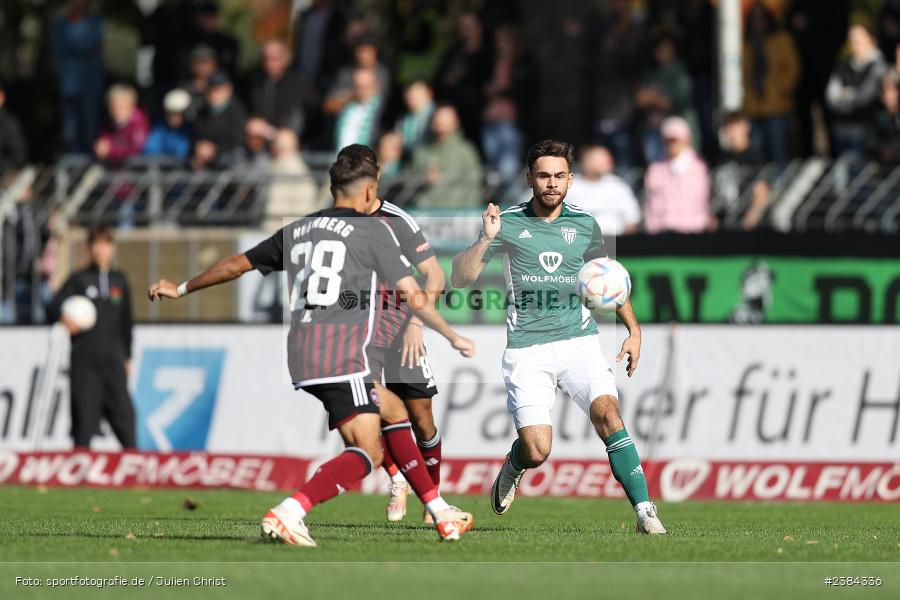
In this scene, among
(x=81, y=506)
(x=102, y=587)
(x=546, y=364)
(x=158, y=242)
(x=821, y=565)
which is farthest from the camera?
(x=158, y=242)

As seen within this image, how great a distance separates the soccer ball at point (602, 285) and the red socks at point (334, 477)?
2.01m

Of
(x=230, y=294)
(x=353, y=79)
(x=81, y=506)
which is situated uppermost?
(x=353, y=79)

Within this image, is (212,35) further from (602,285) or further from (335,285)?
(335,285)

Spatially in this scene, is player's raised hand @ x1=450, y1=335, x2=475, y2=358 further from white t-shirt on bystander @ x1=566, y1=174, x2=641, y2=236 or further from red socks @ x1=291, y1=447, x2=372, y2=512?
white t-shirt on bystander @ x1=566, y1=174, x2=641, y2=236

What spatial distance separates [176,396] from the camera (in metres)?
18.8

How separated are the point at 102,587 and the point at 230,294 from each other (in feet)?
38.7

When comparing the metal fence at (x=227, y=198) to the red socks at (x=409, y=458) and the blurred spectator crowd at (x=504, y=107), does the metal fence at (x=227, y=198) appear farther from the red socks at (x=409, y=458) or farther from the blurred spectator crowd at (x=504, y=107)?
the red socks at (x=409, y=458)

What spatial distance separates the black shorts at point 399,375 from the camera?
12750 millimetres

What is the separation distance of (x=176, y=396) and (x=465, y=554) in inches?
363

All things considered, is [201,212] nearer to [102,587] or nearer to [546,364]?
[546,364]

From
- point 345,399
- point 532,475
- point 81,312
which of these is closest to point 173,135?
point 81,312

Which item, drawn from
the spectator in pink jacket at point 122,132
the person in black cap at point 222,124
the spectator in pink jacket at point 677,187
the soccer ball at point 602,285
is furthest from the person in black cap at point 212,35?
the soccer ball at point 602,285

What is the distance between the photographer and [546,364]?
11.8 m

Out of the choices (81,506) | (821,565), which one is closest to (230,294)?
(81,506)
